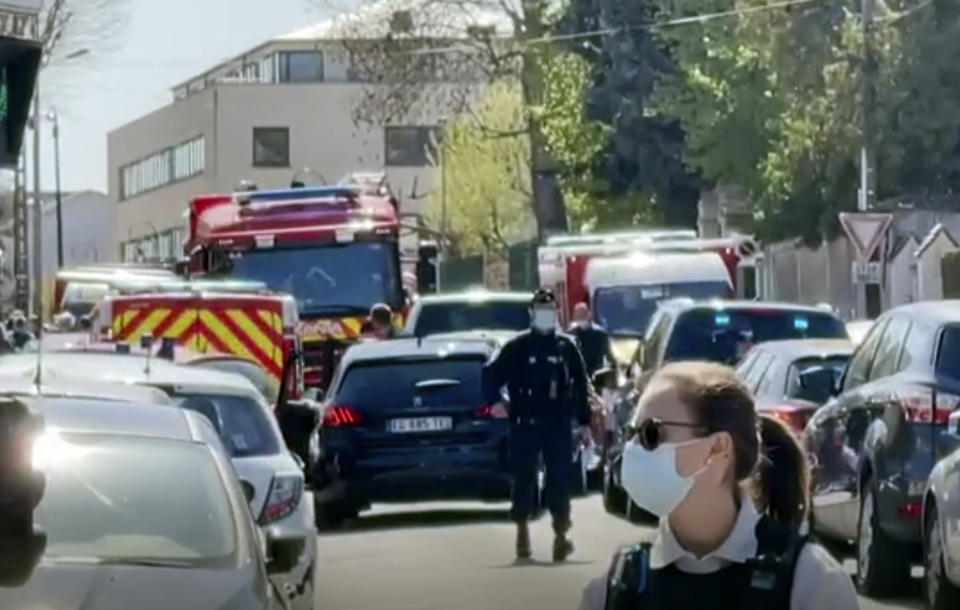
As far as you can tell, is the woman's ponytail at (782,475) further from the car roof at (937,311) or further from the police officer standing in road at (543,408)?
the police officer standing in road at (543,408)

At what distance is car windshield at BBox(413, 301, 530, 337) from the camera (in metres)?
31.9

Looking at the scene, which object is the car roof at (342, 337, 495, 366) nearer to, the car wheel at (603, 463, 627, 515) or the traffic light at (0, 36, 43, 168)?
the car wheel at (603, 463, 627, 515)

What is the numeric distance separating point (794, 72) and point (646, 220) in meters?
16.0

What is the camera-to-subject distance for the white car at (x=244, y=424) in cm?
1397

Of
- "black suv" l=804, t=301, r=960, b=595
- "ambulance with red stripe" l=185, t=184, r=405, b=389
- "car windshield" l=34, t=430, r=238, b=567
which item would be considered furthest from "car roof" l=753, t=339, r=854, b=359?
"ambulance with red stripe" l=185, t=184, r=405, b=389

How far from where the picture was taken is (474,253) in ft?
295

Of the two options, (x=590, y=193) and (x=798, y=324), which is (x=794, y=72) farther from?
(x=798, y=324)

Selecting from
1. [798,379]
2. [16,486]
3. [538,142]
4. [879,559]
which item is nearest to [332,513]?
[798,379]

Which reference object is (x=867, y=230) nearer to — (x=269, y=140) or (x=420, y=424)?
(x=420, y=424)

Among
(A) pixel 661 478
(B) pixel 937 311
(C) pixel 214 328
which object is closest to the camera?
(A) pixel 661 478

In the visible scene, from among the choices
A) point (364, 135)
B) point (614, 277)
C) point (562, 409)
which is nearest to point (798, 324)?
point (562, 409)

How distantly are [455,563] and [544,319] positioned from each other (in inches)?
69.3

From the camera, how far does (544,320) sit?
20.1m

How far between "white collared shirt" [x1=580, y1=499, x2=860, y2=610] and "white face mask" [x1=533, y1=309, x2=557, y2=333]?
14.1 metres
